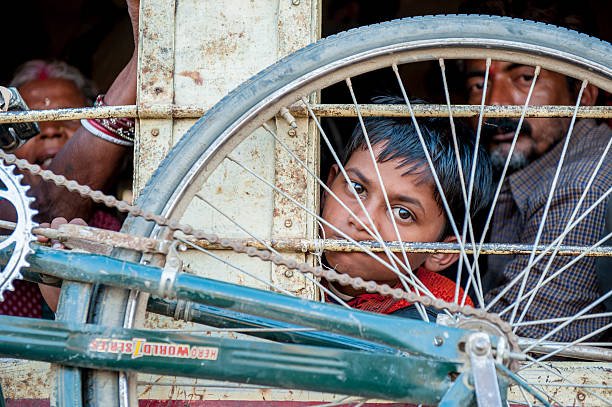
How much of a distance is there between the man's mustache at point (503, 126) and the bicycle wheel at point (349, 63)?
1.10 meters

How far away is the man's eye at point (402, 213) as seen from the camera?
5.90 ft

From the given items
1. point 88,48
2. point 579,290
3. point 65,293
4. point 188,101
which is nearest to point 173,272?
point 65,293

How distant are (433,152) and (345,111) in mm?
333

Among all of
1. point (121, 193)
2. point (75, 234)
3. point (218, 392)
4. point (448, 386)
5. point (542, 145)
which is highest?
point (121, 193)

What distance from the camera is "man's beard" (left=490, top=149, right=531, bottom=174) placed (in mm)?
2648

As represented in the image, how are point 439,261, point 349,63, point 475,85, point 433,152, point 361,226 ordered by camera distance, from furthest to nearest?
1. point 475,85
2. point 439,261
3. point 433,152
4. point 361,226
5. point 349,63

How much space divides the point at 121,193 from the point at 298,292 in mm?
1942

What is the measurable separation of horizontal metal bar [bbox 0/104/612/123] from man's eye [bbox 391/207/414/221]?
28cm

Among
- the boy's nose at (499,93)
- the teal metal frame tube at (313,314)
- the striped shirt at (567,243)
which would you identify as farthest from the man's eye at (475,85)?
the teal metal frame tube at (313,314)

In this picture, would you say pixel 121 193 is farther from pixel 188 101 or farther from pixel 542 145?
pixel 542 145

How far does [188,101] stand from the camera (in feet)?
5.65

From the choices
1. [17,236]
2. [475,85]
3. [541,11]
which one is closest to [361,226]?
[17,236]

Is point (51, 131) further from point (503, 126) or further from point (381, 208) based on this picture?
point (503, 126)

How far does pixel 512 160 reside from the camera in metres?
2.66
